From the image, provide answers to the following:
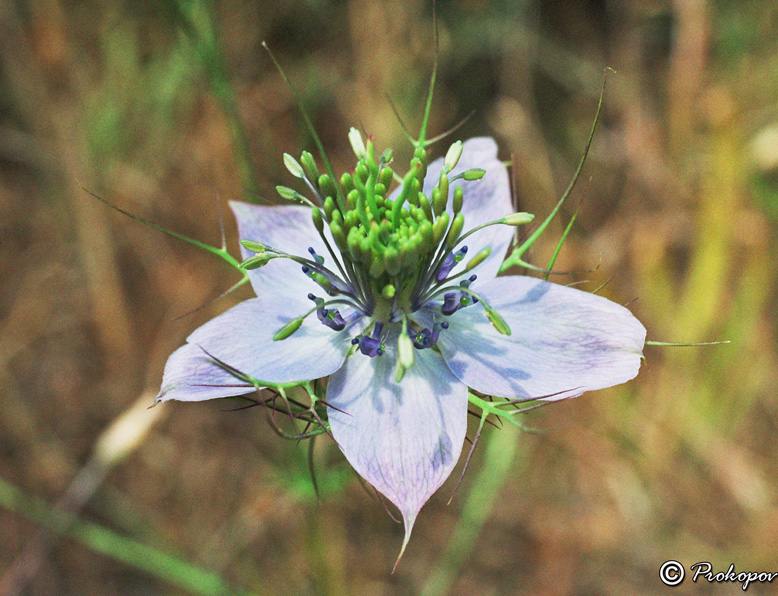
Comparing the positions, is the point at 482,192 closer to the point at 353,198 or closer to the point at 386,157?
the point at 386,157

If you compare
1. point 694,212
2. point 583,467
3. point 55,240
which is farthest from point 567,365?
point 55,240

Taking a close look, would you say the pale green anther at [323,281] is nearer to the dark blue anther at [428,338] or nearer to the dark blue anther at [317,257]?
the dark blue anther at [317,257]

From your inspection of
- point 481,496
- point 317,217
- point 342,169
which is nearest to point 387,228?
point 317,217

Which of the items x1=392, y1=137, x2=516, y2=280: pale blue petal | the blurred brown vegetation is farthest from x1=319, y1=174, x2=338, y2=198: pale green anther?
the blurred brown vegetation

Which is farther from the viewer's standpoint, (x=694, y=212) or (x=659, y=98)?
(x=659, y=98)

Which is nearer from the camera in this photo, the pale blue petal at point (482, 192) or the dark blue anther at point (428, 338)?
the dark blue anther at point (428, 338)

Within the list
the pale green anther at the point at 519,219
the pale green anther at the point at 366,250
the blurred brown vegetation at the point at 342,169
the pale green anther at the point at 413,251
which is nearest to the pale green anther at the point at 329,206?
the pale green anther at the point at 366,250

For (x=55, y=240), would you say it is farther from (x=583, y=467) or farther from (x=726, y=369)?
(x=726, y=369)
